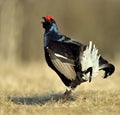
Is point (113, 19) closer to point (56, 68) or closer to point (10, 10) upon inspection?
point (10, 10)

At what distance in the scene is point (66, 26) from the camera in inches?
1015

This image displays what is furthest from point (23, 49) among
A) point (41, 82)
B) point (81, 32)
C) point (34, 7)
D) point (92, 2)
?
point (41, 82)

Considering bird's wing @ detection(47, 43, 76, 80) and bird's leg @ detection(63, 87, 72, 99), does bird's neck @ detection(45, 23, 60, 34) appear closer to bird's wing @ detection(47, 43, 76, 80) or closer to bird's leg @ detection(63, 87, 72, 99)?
bird's wing @ detection(47, 43, 76, 80)

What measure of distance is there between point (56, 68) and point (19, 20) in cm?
979

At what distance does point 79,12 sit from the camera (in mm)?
26953

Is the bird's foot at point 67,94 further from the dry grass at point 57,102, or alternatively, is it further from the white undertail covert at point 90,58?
the white undertail covert at point 90,58

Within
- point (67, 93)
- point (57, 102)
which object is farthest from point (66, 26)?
point (57, 102)

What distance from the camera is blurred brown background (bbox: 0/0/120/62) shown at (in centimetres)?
1902

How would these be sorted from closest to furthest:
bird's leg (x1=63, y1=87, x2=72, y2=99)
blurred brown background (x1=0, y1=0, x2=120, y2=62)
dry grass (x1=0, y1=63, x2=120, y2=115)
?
dry grass (x1=0, y1=63, x2=120, y2=115) → bird's leg (x1=63, y1=87, x2=72, y2=99) → blurred brown background (x1=0, y1=0, x2=120, y2=62)

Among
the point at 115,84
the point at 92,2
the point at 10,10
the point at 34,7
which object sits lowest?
the point at 115,84

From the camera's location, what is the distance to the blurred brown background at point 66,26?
1902 centimetres

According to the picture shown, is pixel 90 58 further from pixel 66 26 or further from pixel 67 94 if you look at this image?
pixel 66 26

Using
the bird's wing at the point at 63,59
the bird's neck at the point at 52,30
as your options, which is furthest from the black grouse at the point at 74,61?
the bird's neck at the point at 52,30

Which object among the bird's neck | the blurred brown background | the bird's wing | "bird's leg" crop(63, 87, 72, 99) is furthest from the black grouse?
the blurred brown background
